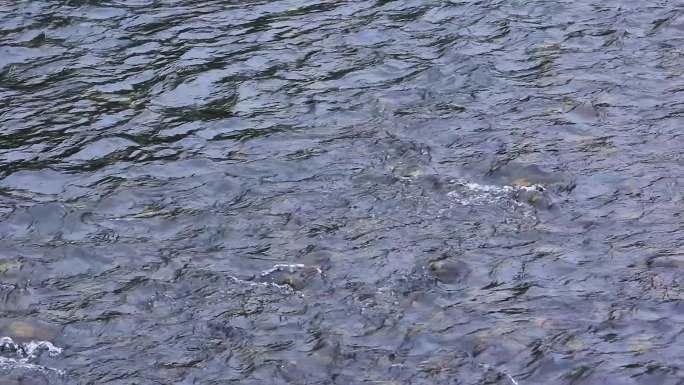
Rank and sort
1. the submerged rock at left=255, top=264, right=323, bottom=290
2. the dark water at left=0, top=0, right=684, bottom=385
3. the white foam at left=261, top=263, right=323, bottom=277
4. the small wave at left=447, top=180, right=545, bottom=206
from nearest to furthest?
1. the dark water at left=0, top=0, right=684, bottom=385
2. the submerged rock at left=255, top=264, right=323, bottom=290
3. the white foam at left=261, top=263, right=323, bottom=277
4. the small wave at left=447, top=180, right=545, bottom=206

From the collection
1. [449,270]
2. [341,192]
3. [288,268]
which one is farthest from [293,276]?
[341,192]

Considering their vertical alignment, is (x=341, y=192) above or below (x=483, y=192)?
above

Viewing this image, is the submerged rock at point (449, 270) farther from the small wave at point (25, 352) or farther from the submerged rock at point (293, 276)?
the small wave at point (25, 352)

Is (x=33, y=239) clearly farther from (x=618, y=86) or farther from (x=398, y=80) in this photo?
(x=618, y=86)

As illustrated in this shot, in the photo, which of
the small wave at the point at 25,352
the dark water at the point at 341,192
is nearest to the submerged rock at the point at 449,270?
the dark water at the point at 341,192

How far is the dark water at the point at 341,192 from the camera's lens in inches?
411

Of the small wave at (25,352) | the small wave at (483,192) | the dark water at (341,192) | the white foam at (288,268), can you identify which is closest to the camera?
the small wave at (25,352)

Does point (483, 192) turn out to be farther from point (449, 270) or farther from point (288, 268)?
point (288, 268)

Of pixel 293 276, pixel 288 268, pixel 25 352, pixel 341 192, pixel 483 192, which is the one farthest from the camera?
pixel 341 192

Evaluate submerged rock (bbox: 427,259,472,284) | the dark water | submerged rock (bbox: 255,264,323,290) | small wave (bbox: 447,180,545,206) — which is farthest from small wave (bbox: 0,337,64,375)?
small wave (bbox: 447,180,545,206)

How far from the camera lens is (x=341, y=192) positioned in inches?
513

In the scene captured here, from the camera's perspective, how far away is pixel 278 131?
14.5m

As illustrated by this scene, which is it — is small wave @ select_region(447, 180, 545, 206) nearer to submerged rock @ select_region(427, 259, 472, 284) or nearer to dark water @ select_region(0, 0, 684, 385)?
dark water @ select_region(0, 0, 684, 385)

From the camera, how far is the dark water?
34.2ft
